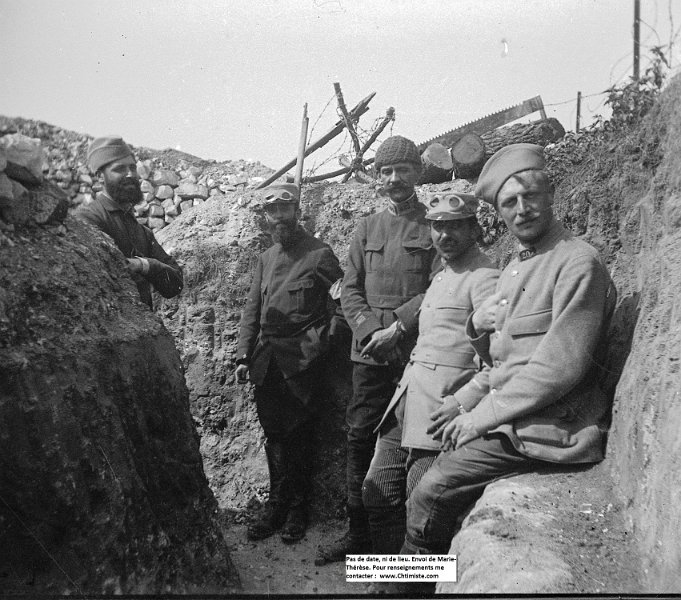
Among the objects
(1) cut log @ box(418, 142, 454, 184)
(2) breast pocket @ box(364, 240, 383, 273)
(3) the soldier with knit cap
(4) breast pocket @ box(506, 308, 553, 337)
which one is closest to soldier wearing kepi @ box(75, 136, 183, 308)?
(3) the soldier with knit cap

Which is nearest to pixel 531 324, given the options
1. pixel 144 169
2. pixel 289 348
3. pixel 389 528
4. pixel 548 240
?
pixel 548 240

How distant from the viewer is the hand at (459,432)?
3064 mm

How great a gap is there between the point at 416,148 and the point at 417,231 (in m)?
0.53

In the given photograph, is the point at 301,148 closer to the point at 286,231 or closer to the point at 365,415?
the point at 286,231

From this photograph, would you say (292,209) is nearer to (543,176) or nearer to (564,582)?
(543,176)

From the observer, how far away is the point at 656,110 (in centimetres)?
379

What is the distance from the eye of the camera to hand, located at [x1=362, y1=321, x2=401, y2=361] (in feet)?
13.1

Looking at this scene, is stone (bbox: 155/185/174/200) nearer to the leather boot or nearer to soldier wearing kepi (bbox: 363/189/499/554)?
soldier wearing kepi (bbox: 363/189/499/554)

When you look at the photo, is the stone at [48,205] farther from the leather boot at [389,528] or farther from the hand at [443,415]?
the leather boot at [389,528]

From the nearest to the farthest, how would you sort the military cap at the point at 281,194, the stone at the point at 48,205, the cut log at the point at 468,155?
1. the stone at the point at 48,205
2. the cut log at the point at 468,155
3. the military cap at the point at 281,194

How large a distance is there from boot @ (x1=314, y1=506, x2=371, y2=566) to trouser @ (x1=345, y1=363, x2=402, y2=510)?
0.04 m

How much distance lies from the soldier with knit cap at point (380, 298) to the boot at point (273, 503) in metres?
0.52

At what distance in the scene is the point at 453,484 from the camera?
3043 mm

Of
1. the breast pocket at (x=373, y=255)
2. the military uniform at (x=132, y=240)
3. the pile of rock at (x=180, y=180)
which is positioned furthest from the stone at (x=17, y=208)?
the pile of rock at (x=180, y=180)
